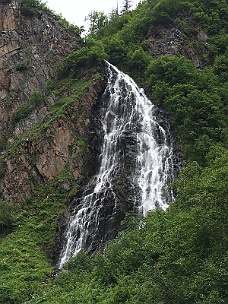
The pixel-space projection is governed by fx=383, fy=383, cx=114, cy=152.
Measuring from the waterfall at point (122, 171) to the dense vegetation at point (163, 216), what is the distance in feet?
5.14

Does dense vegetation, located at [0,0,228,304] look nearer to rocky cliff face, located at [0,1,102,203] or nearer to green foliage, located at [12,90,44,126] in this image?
rocky cliff face, located at [0,1,102,203]

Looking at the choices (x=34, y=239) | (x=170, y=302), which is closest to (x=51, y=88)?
(x=34, y=239)

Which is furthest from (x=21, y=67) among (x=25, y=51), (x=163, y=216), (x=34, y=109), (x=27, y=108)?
(x=163, y=216)

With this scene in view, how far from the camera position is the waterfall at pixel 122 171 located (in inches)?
938

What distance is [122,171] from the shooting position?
90.7 feet

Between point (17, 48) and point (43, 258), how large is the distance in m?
24.4

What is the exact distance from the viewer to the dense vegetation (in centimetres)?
1066

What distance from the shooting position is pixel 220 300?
8.91m

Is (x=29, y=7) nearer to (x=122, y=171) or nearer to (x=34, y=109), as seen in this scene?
(x=34, y=109)

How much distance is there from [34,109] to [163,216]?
69.7ft

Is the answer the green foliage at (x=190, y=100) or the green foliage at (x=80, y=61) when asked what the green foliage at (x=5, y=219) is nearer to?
the green foliage at (x=190, y=100)

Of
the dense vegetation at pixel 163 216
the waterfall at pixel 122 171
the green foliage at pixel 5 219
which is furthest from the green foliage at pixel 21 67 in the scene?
the green foliage at pixel 5 219

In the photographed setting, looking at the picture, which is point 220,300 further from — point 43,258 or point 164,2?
point 164,2

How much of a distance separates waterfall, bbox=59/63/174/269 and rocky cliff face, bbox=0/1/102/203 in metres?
2.13
